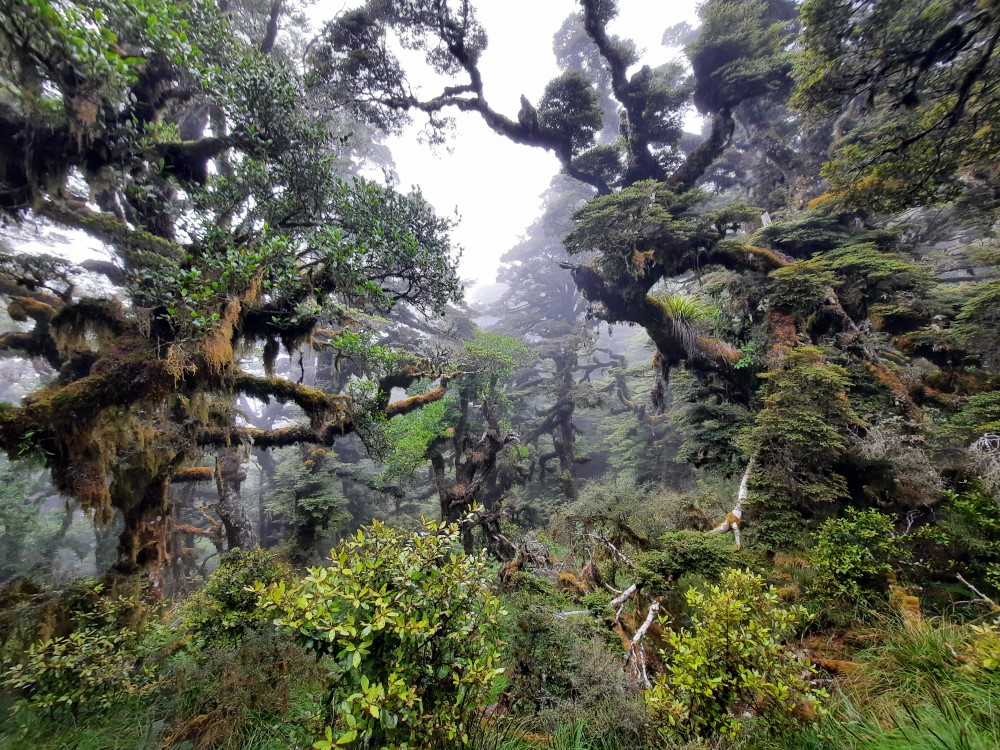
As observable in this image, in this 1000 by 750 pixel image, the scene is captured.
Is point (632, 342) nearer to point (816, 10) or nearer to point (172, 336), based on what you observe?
point (816, 10)

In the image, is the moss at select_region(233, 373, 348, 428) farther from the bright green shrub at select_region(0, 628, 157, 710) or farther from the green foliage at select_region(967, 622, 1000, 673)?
the green foliage at select_region(967, 622, 1000, 673)

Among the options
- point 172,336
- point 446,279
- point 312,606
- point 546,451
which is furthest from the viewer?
point 546,451

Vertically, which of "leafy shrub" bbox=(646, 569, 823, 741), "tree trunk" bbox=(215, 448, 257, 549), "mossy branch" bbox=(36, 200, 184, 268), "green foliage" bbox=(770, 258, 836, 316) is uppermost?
"mossy branch" bbox=(36, 200, 184, 268)

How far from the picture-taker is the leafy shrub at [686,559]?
4.72 metres

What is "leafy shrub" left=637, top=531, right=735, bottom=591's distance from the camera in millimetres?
4719

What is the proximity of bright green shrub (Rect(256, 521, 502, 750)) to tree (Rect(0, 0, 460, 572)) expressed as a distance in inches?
171

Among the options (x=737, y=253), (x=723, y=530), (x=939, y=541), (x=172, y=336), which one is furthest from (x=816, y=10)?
(x=172, y=336)

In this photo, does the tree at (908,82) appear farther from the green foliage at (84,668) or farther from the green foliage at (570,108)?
the green foliage at (84,668)

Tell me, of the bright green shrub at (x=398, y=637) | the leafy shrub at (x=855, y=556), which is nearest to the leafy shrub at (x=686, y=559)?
the leafy shrub at (x=855, y=556)

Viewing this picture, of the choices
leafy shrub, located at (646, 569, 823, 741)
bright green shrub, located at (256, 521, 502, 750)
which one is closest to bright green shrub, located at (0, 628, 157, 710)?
bright green shrub, located at (256, 521, 502, 750)

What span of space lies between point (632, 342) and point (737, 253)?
25215mm

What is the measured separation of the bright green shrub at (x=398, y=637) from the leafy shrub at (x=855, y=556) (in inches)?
172

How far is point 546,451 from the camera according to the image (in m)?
20.7

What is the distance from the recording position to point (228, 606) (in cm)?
574
